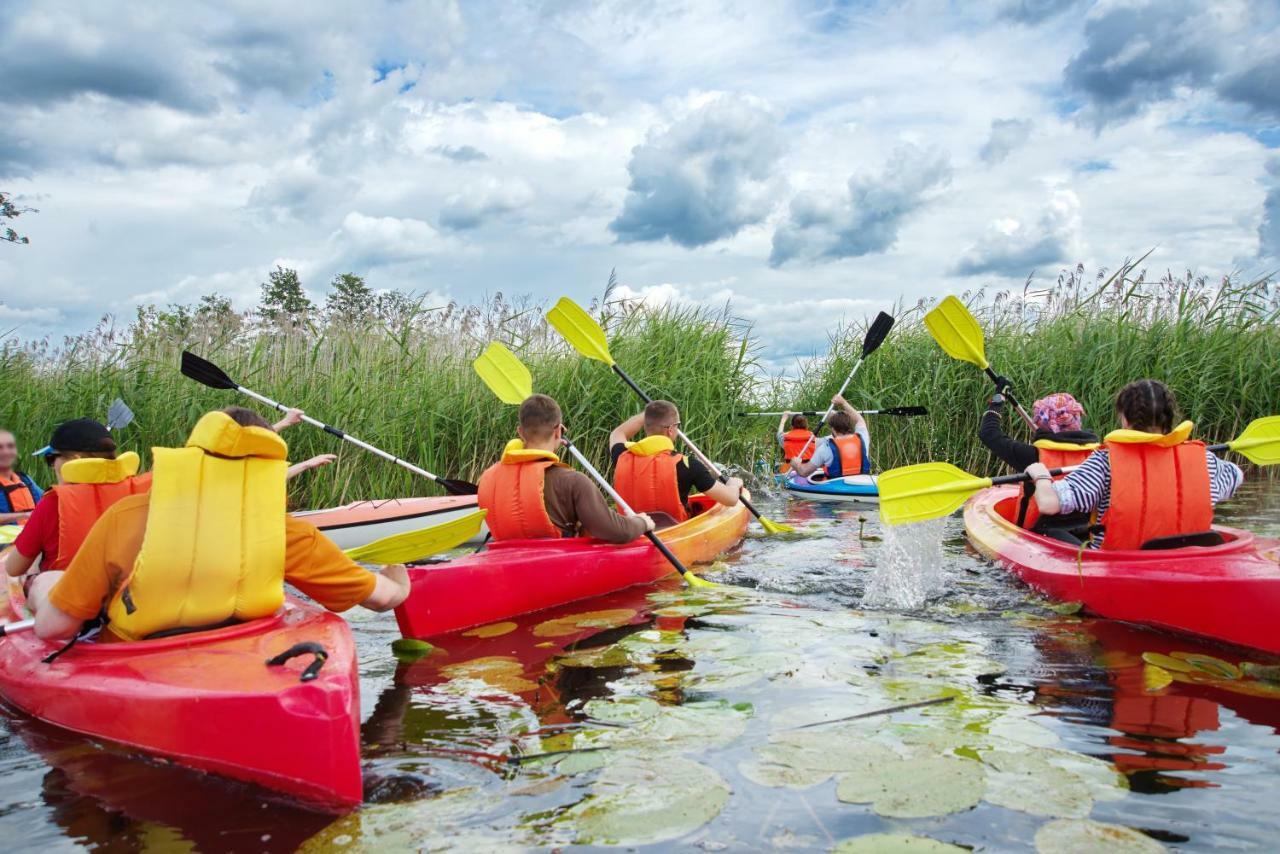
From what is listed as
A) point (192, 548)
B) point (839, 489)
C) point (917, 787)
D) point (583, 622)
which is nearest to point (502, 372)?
point (583, 622)

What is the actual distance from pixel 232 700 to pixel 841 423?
714cm

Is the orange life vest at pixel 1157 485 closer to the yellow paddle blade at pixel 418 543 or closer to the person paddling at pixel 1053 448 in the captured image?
the person paddling at pixel 1053 448

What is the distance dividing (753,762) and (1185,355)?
8795 millimetres

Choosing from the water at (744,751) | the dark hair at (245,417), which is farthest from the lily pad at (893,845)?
the dark hair at (245,417)

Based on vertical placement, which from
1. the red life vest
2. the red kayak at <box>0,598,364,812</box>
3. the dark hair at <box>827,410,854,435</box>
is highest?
the dark hair at <box>827,410,854,435</box>

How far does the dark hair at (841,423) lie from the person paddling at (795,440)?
499 mm

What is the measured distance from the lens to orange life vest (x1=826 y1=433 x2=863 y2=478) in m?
8.81

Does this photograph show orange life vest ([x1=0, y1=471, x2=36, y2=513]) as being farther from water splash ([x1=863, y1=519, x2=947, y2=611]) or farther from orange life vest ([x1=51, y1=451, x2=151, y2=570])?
water splash ([x1=863, y1=519, x2=947, y2=611])

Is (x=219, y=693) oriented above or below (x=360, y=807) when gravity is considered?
above

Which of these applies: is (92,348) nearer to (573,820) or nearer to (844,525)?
(844,525)

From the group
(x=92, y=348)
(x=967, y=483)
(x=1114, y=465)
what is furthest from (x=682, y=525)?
(x=92, y=348)

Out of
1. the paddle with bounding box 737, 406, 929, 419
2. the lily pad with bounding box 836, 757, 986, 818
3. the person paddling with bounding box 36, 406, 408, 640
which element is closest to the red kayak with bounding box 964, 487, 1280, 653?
the lily pad with bounding box 836, 757, 986, 818

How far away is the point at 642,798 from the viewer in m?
2.32

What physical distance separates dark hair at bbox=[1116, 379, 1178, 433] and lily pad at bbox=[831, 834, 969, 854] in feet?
8.29
